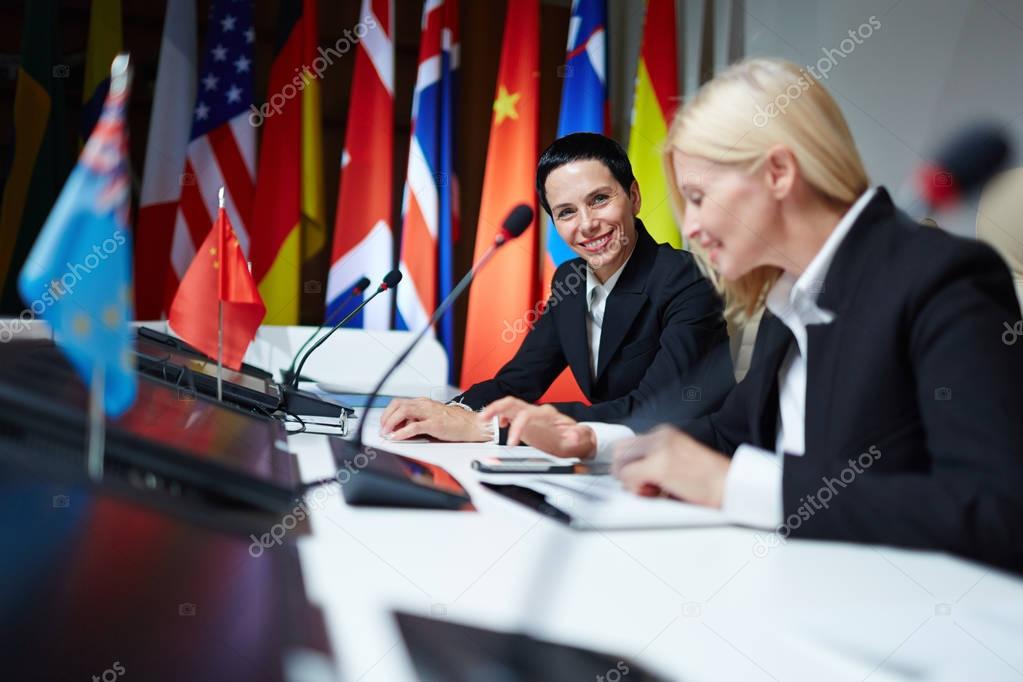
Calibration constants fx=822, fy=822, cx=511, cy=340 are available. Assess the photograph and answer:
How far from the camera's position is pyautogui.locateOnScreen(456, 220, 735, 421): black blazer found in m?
1.96

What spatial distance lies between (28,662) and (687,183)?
2.84 ft

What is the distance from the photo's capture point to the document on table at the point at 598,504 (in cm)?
84

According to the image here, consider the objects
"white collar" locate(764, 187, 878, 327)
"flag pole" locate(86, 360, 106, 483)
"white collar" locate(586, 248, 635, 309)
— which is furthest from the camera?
"white collar" locate(586, 248, 635, 309)

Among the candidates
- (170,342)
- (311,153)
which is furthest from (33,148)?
(170,342)

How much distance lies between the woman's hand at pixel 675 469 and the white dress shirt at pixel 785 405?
0.9 inches

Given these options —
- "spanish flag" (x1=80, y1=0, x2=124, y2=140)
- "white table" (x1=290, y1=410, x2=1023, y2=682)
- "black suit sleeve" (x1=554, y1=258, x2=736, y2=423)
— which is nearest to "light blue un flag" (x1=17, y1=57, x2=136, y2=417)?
"white table" (x1=290, y1=410, x2=1023, y2=682)

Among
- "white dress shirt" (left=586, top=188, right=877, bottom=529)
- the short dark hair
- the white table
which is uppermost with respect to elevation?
the short dark hair

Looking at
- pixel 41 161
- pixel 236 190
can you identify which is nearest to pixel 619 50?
pixel 236 190

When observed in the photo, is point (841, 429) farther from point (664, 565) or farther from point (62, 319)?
point (62, 319)

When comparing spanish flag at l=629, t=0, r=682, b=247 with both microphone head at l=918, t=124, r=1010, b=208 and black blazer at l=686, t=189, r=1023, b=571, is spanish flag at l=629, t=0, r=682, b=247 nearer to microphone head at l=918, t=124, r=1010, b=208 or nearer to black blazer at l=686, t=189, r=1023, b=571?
microphone head at l=918, t=124, r=1010, b=208

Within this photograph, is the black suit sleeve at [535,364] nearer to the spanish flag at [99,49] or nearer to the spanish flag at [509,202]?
the spanish flag at [509,202]

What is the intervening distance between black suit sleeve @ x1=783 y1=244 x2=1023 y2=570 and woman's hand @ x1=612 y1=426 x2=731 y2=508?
0.10m

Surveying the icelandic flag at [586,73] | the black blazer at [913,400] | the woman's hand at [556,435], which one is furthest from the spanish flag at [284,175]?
the black blazer at [913,400]

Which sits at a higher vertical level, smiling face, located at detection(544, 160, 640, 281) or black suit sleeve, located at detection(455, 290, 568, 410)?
smiling face, located at detection(544, 160, 640, 281)
